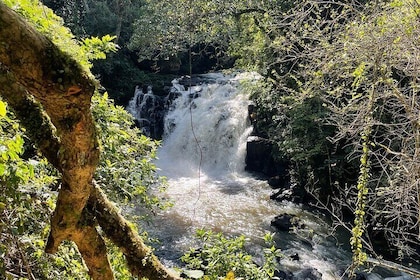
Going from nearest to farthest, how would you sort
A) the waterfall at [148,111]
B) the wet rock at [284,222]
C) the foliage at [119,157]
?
the foliage at [119,157], the wet rock at [284,222], the waterfall at [148,111]

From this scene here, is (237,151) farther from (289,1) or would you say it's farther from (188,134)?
(289,1)

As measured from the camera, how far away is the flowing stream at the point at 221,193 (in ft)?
28.6

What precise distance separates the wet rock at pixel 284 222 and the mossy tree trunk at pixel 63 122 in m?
7.88

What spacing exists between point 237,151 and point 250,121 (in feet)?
4.49

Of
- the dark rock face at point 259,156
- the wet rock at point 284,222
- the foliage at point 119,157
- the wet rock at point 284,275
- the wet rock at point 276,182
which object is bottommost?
the wet rock at point 284,275

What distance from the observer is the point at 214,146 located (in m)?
16.0

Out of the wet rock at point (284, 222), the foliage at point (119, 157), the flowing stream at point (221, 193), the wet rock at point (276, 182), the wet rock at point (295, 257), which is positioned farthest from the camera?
the wet rock at point (276, 182)

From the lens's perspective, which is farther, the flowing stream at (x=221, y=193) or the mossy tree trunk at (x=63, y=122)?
the flowing stream at (x=221, y=193)

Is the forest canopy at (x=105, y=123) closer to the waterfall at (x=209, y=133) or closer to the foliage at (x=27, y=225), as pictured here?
the foliage at (x=27, y=225)

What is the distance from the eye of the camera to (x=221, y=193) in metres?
12.7

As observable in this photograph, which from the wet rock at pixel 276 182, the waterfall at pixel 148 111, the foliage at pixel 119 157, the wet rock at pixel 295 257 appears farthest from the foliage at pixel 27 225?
the waterfall at pixel 148 111

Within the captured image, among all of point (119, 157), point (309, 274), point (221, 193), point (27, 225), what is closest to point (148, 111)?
point (221, 193)

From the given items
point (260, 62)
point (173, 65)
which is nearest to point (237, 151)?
point (260, 62)

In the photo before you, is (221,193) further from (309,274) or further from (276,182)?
(309,274)
